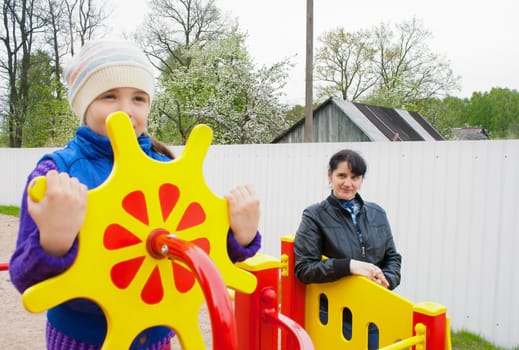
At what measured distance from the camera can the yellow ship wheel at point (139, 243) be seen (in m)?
0.82

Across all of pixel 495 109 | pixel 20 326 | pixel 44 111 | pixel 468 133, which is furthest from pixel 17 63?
pixel 495 109

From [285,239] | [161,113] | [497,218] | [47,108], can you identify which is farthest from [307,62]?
[47,108]

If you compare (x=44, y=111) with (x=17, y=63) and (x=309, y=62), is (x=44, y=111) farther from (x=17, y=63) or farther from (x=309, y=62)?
(x=309, y=62)

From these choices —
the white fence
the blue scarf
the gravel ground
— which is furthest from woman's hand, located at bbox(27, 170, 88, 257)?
the white fence

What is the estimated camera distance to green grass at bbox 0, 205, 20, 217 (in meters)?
10.8

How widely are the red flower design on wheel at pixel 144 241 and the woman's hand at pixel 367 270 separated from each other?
42.5 inches

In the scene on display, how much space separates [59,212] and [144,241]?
19 centimetres

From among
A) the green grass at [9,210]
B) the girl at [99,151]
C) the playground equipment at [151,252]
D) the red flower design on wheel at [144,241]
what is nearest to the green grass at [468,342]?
the playground equipment at [151,252]

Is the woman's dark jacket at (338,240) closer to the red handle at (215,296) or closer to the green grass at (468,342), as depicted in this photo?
the red handle at (215,296)

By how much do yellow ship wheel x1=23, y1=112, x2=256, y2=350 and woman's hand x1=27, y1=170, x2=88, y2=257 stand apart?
0.05 metres

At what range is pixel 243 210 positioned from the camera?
39.4 inches

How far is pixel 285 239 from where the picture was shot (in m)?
2.32

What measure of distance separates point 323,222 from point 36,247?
149cm

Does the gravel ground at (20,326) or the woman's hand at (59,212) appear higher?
the woman's hand at (59,212)
